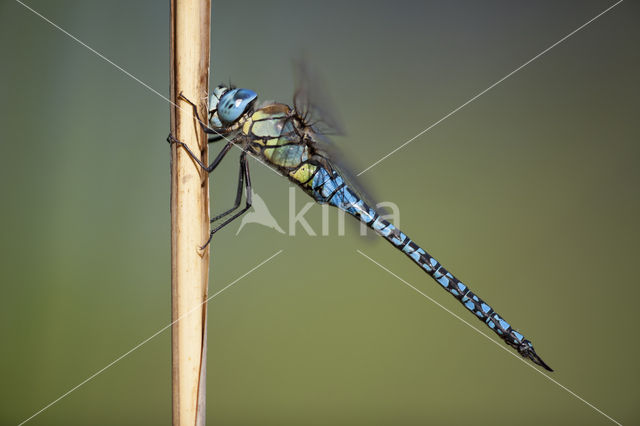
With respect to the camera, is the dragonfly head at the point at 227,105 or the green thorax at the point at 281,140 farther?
the green thorax at the point at 281,140

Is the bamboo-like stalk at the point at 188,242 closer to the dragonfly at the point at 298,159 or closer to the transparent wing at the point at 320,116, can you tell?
the dragonfly at the point at 298,159

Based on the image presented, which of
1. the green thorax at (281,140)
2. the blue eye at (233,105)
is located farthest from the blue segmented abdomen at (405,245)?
the blue eye at (233,105)

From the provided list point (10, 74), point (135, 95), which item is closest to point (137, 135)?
point (135, 95)

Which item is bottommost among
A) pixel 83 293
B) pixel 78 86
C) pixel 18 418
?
pixel 18 418

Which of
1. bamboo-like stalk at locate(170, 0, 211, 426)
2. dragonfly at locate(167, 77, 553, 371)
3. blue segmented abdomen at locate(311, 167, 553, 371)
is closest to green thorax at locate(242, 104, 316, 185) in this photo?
dragonfly at locate(167, 77, 553, 371)

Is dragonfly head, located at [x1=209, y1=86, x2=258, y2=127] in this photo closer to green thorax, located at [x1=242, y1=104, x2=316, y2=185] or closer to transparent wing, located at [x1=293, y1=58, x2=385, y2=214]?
green thorax, located at [x1=242, y1=104, x2=316, y2=185]

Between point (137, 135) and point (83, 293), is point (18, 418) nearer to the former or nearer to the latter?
point (83, 293)
